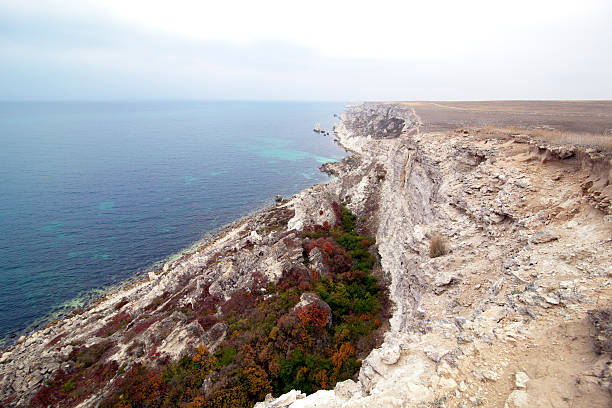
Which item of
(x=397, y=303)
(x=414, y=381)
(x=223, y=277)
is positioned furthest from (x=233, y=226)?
(x=414, y=381)

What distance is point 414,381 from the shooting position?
28.7 ft

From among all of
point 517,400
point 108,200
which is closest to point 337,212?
point 517,400

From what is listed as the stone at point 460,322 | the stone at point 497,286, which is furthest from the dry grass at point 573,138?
the stone at point 460,322

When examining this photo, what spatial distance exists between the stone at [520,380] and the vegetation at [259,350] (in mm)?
12342

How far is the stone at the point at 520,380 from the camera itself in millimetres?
7124

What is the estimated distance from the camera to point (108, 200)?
6091cm

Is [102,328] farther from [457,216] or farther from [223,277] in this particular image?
[457,216]

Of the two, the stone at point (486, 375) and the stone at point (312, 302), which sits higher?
the stone at point (486, 375)

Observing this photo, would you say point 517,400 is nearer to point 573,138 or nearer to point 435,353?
point 435,353

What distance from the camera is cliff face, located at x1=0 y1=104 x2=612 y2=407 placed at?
25.5ft

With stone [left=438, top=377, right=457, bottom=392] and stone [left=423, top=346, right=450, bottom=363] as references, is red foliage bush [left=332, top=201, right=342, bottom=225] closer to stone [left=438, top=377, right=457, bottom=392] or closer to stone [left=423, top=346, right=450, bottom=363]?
stone [left=423, top=346, right=450, bottom=363]

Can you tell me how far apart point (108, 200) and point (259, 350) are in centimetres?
5962

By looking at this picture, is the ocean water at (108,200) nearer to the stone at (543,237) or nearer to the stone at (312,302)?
the stone at (312,302)

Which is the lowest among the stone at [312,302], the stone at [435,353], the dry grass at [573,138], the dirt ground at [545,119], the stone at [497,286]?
the stone at [312,302]
